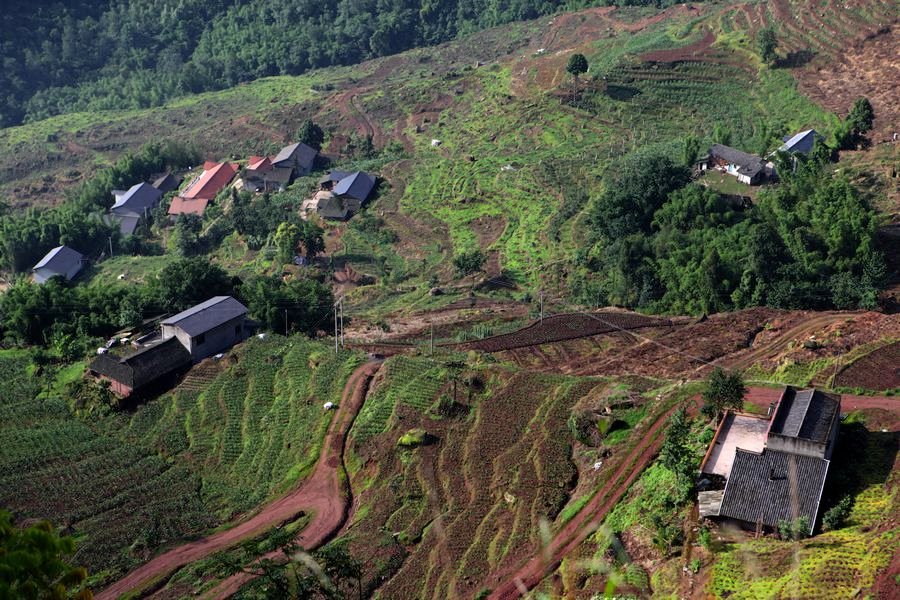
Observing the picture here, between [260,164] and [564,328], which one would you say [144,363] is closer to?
[564,328]

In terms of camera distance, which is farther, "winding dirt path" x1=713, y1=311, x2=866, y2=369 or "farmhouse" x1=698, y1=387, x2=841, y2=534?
"winding dirt path" x1=713, y1=311, x2=866, y2=369

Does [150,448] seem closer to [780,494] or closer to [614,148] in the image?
[780,494]

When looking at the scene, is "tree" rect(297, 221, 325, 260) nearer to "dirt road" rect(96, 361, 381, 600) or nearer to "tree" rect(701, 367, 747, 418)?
"dirt road" rect(96, 361, 381, 600)

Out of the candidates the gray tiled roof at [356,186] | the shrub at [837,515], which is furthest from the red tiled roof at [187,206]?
the shrub at [837,515]

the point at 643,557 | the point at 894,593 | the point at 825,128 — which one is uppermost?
the point at 894,593

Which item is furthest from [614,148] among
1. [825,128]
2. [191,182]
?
[191,182]

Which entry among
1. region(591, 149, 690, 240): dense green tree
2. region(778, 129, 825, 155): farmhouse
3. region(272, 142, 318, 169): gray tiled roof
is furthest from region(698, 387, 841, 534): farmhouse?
region(272, 142, 318, 169): gray tiled roof
